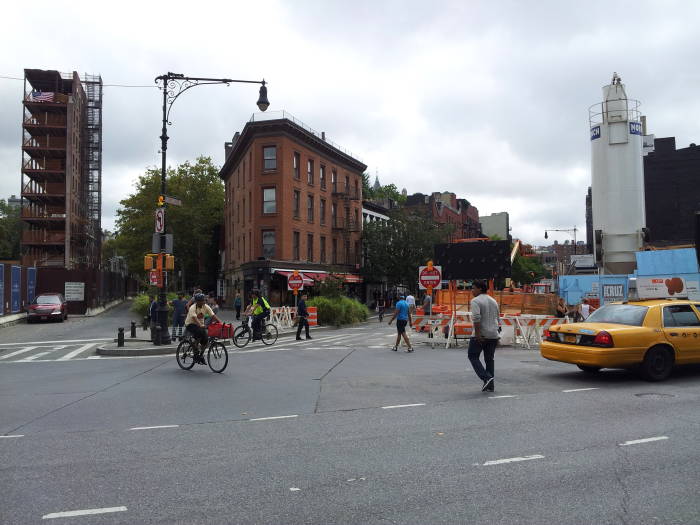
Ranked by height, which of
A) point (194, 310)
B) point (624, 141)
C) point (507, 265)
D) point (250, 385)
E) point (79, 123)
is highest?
point (79, 123)

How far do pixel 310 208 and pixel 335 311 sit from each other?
17862 mm

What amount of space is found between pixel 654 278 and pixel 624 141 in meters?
6.31

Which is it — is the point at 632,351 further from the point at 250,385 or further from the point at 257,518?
the point at 257,518

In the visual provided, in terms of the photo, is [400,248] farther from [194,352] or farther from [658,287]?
[194,352]

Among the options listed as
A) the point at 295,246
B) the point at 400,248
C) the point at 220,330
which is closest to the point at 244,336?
the point at 220,330

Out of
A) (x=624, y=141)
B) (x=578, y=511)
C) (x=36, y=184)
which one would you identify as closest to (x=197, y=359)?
(x=578, y=511)

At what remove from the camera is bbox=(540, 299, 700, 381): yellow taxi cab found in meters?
10.2

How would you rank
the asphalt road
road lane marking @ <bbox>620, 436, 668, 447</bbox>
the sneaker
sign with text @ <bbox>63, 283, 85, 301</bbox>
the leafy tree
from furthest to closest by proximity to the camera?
the leafy tree → sign with text @ <bbox>63, 283, 85, 301</bbox> → the sneaker → road lane marking @ <bbox>620, 436, 668, 447</bbox> → the asphalt road

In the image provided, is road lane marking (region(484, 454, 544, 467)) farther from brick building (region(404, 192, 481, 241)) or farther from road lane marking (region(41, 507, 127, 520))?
brick building (region(404, 192, 481, 241))

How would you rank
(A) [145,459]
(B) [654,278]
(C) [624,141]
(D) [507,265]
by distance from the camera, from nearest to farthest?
(A) [145,459], (D) [507,265], (B) [654,278], (C) [624,141]

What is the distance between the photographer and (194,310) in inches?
506

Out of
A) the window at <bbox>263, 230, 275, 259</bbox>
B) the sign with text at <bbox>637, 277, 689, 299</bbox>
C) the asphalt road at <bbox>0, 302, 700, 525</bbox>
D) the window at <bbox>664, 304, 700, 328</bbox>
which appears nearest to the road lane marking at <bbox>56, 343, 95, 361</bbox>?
the asphalt road at <bbox>0, 302, 700, 525</bbox>

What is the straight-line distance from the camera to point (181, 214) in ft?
178

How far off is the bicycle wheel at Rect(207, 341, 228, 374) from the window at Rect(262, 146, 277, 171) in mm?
31439
